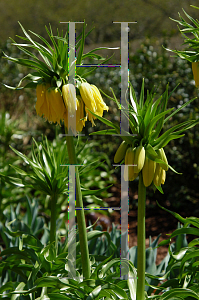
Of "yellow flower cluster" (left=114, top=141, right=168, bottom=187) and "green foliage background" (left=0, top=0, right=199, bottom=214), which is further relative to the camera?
"green foliage background" (left=0, top=0, right=199, bottom=214)

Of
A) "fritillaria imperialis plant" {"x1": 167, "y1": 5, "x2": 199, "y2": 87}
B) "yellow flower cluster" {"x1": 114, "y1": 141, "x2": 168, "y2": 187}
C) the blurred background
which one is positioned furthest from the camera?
the blurred background

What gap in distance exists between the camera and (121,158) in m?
0.84

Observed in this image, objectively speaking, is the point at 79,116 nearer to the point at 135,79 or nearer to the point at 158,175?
the point at 158,175

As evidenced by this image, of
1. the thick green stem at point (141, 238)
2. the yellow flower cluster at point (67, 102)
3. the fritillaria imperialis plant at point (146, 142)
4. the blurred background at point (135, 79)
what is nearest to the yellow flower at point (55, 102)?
the yellow flower cluster at point (67, 102)

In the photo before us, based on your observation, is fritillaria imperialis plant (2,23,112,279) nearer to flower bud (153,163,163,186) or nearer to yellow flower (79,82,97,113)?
yellow flower (79,82,97,113)

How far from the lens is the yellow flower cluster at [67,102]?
2.68 ft

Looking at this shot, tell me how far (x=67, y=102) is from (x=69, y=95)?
0.02 meters

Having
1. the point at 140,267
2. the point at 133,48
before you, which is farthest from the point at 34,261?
the point at 133,48

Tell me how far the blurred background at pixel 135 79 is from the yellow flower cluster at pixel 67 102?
1.09m

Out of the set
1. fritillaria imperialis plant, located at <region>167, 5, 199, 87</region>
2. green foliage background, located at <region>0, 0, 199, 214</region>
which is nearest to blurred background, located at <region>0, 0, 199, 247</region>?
green foliage background, located at <region>0, 0, 199, 214</region>

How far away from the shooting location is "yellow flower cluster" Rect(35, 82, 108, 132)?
0.82 m

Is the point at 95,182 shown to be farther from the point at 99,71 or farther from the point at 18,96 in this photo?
the point at 18,96

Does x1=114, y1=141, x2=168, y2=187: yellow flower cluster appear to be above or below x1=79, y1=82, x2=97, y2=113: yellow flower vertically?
below

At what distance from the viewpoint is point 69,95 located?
82cm
